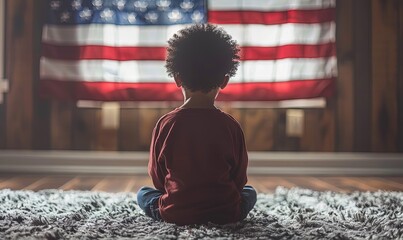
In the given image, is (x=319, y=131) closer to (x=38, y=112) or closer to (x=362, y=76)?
(x=362, y=76)

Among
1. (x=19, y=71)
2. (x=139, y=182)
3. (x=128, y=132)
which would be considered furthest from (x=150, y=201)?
(x=19, y=71)

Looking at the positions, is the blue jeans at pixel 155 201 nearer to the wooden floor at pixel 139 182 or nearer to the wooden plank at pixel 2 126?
the wooden floor at pixel 139 182

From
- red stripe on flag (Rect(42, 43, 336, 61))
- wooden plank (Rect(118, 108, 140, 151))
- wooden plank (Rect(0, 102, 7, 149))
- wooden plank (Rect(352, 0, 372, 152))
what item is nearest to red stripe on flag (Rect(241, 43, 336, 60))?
red stripe on flag (Rect(42, 43, 336, 61))

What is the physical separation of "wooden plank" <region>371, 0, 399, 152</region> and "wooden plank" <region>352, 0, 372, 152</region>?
0.09 ft

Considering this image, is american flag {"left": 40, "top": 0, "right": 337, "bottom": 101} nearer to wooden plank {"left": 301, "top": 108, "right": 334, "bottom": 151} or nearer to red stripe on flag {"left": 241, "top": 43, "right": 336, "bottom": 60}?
red stripe on flag {"left": 241, "top": 43, "right": 336, "bottom": 60}

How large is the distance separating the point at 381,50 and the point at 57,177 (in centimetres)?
175

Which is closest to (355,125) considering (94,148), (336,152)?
(336,152)

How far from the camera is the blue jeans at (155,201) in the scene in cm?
124

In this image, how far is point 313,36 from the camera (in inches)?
101

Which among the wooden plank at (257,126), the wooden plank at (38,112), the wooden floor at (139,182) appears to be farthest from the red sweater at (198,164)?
the wooden plank at (38,112)

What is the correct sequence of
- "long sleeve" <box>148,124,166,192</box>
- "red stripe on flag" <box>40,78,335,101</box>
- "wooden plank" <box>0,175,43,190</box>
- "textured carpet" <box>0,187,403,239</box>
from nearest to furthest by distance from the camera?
1. "textured carpet" <box>0,187,403,239</box>
2. "long sleeve" <box>148,124,166,192</box>
3. "wooden plank" <box>0,175,43,190</box>
4. "red stripe on flag" <box>40,78,335,101</box>

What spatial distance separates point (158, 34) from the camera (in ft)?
8.40

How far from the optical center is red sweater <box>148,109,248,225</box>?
1135 mm

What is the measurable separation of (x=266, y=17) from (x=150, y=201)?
1553 mm
